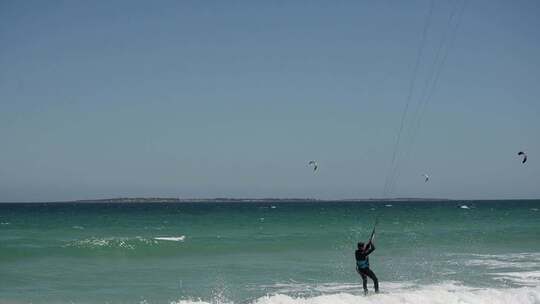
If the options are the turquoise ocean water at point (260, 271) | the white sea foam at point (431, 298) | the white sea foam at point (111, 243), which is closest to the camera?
the white sea foam at point (431, 298)

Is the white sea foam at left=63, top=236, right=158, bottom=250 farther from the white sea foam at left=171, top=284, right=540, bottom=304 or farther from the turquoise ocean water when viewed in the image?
the white sea foam at left=171, top=284, right=540, bottom=304

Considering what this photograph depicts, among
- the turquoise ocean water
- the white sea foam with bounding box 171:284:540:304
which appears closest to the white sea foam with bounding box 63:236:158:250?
the turquoise ocean water

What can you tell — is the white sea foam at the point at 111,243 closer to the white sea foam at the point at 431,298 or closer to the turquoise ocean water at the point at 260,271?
the turquoise ocean water at the point at 260,271

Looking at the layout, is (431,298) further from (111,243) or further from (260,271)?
(111,243)

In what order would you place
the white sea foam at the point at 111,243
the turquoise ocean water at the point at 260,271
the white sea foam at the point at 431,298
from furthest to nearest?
the white sea foam at the point at 111,243, the turquoise ocean water at the point at 260,271, the white sea foam at the point at 431,298

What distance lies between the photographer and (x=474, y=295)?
47.6 ft

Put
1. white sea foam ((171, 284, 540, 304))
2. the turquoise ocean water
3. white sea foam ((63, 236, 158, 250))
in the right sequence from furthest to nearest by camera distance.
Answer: white sea foam ((63, 236, 158, 250)) → the turquoise ocean water → white sea foam ((171, 284, 540, 304))

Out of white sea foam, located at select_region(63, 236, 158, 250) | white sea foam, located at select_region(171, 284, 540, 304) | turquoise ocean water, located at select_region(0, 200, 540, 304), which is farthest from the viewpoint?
white sea foam, located at select_region(63, 236, 158, 250)

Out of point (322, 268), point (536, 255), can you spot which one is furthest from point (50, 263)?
point (536, 255)

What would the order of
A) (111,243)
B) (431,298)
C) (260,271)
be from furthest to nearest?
(111,243), (260,271), (431,298)

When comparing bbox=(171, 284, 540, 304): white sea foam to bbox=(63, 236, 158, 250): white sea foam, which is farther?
bbox=(63, 236, 158, 250): white sea foam

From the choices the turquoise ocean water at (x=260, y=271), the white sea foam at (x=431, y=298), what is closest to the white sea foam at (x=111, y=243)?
the turquoise ocean water at (x=260, y=271)

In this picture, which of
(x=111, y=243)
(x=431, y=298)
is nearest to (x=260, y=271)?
(x=431, y=298)

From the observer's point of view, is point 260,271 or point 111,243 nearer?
point 260,271
